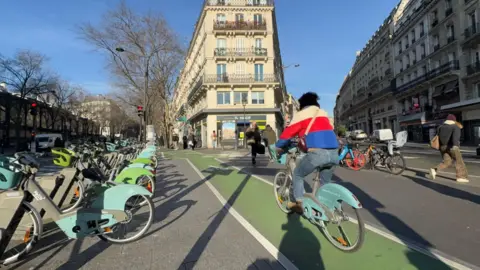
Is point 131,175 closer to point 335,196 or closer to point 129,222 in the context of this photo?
point 129,222

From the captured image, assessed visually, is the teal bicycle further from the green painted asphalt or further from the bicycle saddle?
the bicycle saddle

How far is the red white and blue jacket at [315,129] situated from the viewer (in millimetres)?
3943

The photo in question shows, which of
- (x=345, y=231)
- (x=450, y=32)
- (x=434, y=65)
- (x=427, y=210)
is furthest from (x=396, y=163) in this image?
(x=434, y=65)

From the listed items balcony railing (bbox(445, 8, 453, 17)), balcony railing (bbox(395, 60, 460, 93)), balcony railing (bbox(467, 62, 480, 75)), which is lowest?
balcony railing (bbox(467, 62, 480, 75))

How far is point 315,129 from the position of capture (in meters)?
4.00

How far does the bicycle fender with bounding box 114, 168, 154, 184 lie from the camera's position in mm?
5340

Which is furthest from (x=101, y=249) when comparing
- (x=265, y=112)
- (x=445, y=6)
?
(x=445, y=6)

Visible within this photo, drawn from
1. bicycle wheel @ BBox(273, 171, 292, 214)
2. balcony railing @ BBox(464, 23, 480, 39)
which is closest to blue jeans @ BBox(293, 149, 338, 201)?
bicycle wheel @ BBox(273, 171, 292, 214)

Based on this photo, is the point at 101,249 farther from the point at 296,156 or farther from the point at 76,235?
the point at 296,156

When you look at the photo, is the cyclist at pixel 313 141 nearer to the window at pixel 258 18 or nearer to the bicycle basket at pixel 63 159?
the bicycle basket at pixel 63 159

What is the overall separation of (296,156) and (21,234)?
378 cm

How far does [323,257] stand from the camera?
11.3ft

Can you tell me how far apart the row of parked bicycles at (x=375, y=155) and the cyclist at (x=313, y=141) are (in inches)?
261

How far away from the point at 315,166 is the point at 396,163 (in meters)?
Answer: 7.08
